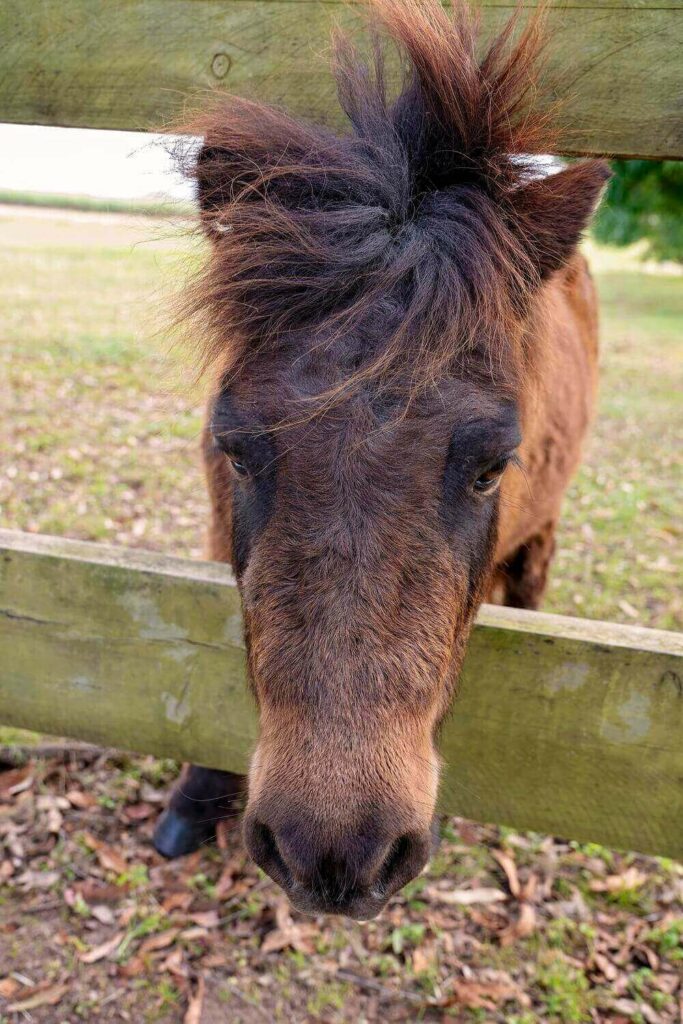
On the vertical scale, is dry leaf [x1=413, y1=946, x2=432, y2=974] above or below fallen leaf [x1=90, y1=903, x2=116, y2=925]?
above

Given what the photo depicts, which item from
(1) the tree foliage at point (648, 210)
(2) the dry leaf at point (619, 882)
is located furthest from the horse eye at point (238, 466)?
(1) the tree foliage at point (648, 210)

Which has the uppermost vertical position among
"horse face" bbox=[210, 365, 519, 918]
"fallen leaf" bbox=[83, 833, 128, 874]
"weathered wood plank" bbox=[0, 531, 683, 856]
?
"horse face" bbox=[210, 365, 519, 918]

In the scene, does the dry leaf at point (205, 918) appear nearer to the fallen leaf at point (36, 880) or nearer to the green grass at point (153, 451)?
the fallen leaf at point (36, 880)

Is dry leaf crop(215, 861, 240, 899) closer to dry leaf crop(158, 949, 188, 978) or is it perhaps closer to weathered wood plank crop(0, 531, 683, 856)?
dry leaf crop(158, 949, 188, 978)

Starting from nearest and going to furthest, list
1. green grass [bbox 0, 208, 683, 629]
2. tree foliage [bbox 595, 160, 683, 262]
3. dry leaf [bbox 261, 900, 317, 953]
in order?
1. dry leaf [bbox 261, 900, 317, 953]
2. green grass [bbox 0, 208, 683, 629]
3. tree foliage [bbox 595, 160, 683, 262]

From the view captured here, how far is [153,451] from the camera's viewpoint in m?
7.44

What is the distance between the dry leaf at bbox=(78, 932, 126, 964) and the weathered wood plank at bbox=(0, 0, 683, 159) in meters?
2.65

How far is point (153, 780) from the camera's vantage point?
3574mm

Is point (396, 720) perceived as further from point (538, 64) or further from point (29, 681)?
point (538, 64)

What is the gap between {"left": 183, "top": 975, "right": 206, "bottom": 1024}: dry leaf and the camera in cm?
248

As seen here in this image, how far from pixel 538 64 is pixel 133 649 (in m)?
1.91

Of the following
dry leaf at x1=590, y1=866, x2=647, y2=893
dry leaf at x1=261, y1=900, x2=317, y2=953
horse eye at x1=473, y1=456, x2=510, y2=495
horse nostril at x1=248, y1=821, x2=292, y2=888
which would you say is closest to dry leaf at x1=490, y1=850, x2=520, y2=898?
dry leaf at x1=590, y1=866, x2=647, y2=893

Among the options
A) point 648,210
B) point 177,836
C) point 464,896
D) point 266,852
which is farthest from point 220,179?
point 648,210

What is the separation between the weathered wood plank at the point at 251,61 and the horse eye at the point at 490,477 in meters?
0.85
